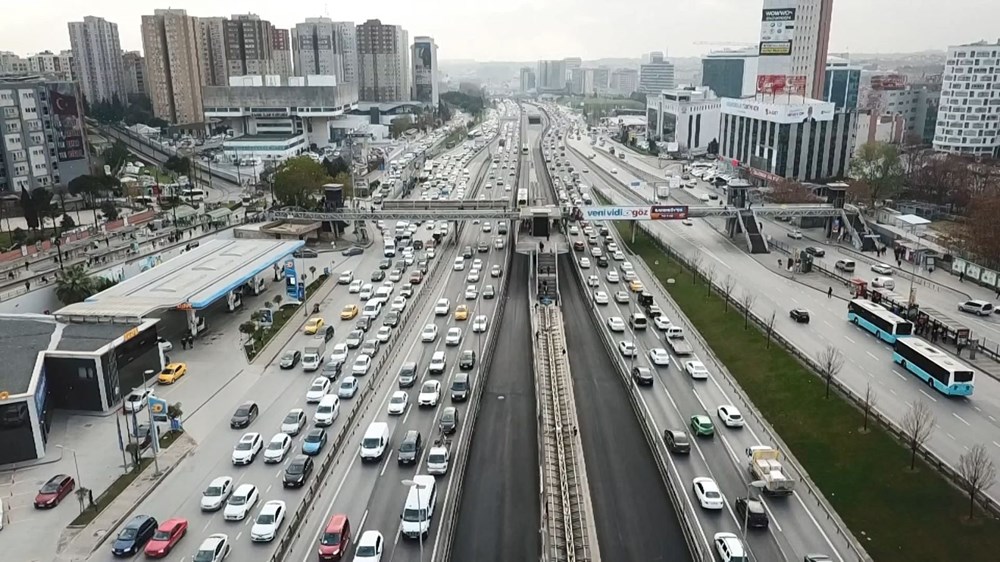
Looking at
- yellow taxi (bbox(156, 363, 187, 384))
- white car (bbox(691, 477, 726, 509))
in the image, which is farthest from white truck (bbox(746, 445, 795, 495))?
yellow taxi (bbox(156, 363, 187, 384))

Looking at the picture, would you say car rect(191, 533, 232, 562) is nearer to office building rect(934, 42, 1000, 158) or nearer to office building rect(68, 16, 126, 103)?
office building rect(934, 42, 1000, 158)

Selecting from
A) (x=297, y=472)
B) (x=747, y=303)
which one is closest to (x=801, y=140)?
(x=747, y=303)

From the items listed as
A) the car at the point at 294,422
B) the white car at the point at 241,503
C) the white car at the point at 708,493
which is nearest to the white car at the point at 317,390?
the car at the point at 294,422

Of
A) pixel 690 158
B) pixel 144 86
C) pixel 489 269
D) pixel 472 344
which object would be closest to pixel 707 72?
pixel 690 158

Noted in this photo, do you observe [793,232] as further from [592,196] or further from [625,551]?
[625,551]

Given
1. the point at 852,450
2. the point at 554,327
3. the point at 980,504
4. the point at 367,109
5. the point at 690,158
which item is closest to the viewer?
the point at 980,504

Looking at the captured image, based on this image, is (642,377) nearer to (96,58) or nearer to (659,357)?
(659,357)
